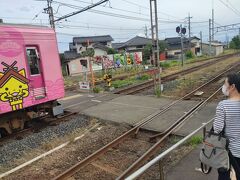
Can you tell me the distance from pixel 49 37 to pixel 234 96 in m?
8.35

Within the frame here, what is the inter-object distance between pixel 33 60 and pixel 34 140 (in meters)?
2.96

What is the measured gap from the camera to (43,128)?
9.88m

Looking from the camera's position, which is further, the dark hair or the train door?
the train door

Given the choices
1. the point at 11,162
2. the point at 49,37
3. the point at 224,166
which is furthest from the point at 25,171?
the point at 49,37

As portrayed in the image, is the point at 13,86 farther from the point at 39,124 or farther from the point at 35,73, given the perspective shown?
the point at 39,124

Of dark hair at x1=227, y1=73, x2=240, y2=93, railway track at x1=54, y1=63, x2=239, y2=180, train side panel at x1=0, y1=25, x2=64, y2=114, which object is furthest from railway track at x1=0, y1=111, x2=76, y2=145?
dark hair at x1=227, y1=73, x2=240, y2=93

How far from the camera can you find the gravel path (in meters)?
7.44

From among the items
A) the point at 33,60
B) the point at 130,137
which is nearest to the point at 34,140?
the point at 33,60

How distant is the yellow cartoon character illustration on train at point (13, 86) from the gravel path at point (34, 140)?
1.16 metres

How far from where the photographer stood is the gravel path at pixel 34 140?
7.44m

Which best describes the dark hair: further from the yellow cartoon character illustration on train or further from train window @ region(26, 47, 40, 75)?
train window @ region(26, 47, 40, 75)

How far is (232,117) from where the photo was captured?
330 cm

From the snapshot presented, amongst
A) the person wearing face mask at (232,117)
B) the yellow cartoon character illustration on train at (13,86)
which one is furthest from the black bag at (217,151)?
the yellow cartoon character illustration on train at (13,86)

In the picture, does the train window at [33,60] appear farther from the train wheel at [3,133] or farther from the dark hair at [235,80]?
the dark hair at [235,80]
